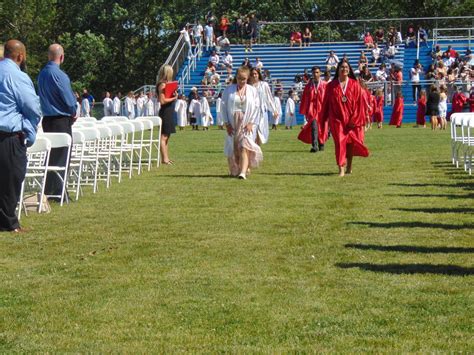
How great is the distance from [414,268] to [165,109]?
50.6 feet

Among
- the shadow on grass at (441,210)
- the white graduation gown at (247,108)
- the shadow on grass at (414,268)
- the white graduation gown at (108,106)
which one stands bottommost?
the white graduation gown at (108,106)

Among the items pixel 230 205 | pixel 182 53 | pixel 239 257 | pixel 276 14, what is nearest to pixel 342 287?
pixel 239 257

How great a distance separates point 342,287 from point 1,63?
515 cm

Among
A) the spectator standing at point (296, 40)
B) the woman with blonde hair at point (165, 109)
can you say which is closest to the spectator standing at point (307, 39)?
the spectator standing at point (296, 40)

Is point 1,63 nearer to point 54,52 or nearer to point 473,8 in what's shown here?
point 54,52

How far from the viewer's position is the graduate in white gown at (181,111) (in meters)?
54.9

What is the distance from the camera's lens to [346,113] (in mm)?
20906

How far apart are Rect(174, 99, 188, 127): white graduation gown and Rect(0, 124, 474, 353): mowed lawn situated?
121ft

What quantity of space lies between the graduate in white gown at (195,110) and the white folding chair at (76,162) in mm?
34938

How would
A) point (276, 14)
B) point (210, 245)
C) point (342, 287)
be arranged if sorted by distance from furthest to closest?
point (276, 14) → point (210, 245) → point (342, 287)

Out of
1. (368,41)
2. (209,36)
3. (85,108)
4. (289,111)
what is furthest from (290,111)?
(85,108)

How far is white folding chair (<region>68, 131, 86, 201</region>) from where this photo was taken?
16.6m

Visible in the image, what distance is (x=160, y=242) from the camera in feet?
38.9

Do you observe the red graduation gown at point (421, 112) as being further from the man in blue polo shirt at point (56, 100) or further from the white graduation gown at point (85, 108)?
the man in blue polo shirt at point (56, 100)
